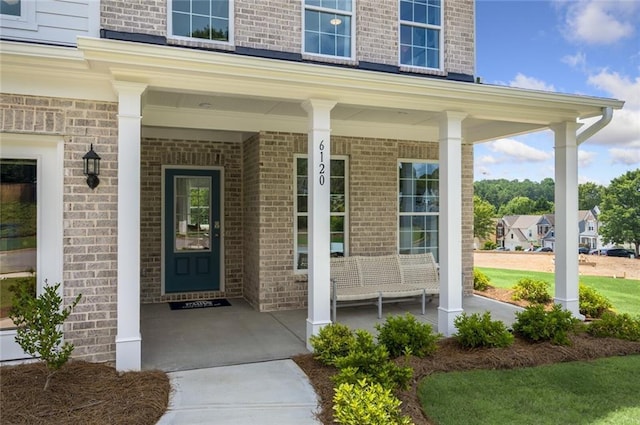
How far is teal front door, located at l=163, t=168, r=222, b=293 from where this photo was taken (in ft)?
25.3

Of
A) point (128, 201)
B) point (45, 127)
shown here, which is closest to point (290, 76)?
point (128, 201)

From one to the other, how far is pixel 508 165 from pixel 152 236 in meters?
104

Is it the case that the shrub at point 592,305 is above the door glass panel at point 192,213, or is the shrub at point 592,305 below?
below

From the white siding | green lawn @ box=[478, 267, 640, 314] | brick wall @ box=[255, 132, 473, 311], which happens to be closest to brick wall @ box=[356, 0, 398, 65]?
brick wall @ box=[255, 132, 473, 311]

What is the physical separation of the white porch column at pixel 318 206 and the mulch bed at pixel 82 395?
1.77m

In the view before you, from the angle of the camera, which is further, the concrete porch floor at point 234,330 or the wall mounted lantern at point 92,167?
the concrete porch floor at point 234,330

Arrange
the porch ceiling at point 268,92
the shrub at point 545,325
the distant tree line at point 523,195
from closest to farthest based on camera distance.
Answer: the porch ceiling at point 268,92
the shrub at point 545,325
the distant tree line at point 523,195

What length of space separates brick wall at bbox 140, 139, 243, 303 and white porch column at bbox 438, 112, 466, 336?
378cm

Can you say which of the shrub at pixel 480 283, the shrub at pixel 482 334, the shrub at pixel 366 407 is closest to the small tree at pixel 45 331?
the shrub at pixel 366 407

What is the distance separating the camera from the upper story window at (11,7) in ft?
15.8

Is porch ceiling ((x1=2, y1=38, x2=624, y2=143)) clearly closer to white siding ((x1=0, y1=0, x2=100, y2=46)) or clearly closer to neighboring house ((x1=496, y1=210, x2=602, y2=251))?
white siding ((x1=0, y1=0, x2=100, y2=46))

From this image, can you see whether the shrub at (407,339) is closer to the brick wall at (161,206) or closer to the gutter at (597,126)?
the gutter at (597,126)

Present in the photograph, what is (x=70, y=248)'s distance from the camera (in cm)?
457

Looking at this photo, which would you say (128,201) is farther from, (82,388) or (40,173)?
(82,388)
